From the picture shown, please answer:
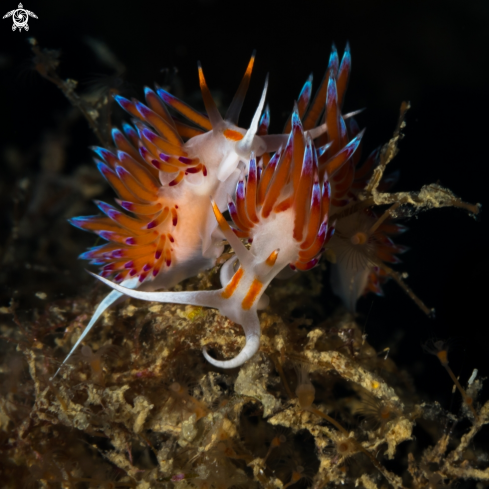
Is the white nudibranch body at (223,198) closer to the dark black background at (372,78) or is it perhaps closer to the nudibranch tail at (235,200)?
the nudibranch tail at (235,200)

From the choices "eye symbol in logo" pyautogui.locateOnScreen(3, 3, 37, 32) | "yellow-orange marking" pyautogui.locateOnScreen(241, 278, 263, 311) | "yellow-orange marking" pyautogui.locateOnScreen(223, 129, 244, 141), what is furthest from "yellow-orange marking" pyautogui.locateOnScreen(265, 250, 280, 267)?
"eye symbol in logo" pyautogui.locateOnScreen(3, 3, 37, 32)

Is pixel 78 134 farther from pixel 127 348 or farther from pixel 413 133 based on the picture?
pixel 413 133

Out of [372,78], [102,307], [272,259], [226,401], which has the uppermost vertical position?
[372,78]

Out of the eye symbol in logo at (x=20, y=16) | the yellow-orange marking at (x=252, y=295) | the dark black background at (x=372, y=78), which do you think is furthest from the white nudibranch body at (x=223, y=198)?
the eye symbol in logo at (x=20, y=16)

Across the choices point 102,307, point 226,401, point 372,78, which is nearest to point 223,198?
point 102,307

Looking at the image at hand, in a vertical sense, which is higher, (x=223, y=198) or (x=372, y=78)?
(x=372, y=78)

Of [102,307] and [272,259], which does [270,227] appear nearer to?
[272,259]
